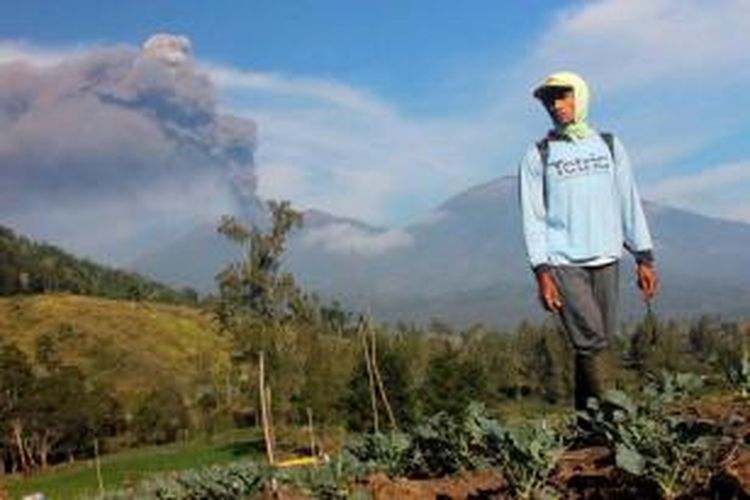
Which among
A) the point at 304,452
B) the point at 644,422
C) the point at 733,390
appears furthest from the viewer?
the point at 304,452

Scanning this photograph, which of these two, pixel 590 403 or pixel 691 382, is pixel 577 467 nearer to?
pixel 590 403

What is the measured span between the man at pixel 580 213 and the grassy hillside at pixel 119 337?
394ft

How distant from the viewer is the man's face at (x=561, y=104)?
7469 millimetres

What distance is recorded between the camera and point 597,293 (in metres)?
7.43

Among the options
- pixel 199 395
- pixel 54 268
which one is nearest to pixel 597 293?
pixel 199 395

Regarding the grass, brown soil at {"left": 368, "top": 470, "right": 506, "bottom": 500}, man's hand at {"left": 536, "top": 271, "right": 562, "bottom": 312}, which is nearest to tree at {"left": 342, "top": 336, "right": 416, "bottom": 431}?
the grass

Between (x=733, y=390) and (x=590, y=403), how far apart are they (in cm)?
116

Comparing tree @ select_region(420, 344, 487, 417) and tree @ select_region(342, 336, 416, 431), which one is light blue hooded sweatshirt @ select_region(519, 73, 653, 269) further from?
tree @ select_region(420, 344, 487, 417)

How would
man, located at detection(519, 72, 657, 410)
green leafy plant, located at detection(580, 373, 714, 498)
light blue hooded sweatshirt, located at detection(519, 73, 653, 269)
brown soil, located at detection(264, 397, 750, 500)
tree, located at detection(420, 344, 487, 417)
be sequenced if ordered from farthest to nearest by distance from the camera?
1. tree, located at detection(420, 344, 487, 417)
2. light blue hooded sweatshirt, located at detection(519, 73, 653, 269)
3. man, located at detection(519, 72, 657, 410)
4. green leafy plant, located at detection(580, 373, 714, 498)
5. brown soil, located at detection(264, 397, 750, 500)

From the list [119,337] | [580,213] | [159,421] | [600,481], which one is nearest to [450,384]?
[159,421]

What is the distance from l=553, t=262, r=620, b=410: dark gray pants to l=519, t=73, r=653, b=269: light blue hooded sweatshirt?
0.36 ft

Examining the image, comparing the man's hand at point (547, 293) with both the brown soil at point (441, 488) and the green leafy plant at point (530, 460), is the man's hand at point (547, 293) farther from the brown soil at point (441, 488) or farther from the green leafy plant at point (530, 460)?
the green leafy plant at point (530, 460)

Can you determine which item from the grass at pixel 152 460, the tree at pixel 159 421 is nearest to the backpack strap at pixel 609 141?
the grass at pixel 152 460

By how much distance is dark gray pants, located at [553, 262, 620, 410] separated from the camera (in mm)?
7207
